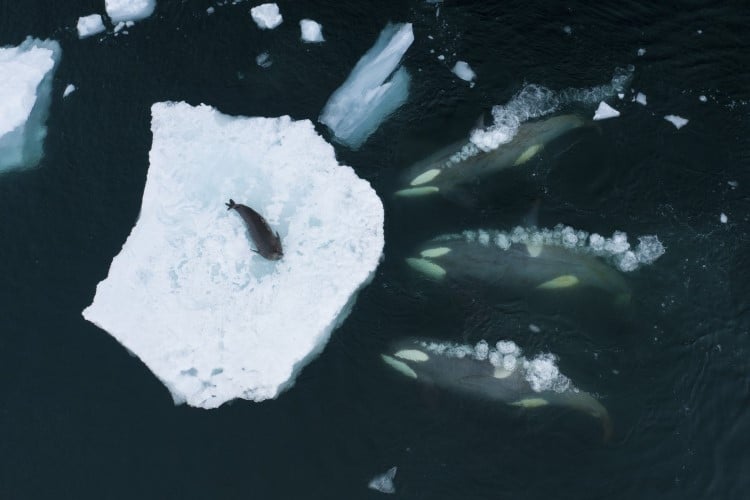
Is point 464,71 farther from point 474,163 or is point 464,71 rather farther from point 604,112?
point 604,112

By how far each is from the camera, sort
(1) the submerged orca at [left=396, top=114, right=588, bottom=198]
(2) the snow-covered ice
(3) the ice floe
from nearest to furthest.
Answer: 1. (1) the submerged orca at [left=396, top=114, right=588, bottom=198]
2. (3) the ice floe
3. (2) the snow-covered ice

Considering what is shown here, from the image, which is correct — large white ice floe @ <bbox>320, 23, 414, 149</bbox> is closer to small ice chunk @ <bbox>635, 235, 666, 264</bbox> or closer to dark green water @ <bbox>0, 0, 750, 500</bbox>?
dark green water @ <bbox>0, 0, 750, 500</bbox>

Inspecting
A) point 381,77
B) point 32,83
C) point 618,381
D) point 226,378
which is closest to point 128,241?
point 226,378

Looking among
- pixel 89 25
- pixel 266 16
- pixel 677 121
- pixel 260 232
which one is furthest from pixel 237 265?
pixel 677 121

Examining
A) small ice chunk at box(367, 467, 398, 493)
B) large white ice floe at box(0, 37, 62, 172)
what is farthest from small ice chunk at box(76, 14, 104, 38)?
small ice chunk at box(367, 467, 398, 493)

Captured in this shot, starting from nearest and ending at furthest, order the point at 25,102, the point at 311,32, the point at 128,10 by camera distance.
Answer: the point at 311,32 → the point at 25,102 → the point at 128,10

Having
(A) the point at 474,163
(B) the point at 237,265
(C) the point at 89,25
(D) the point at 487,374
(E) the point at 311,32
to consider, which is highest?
(C) the point at 89,25

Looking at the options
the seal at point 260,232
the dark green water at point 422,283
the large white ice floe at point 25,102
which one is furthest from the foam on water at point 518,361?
the large white ice floe at point 25,102
